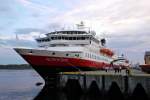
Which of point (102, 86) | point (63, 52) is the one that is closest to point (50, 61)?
point (63, 52)

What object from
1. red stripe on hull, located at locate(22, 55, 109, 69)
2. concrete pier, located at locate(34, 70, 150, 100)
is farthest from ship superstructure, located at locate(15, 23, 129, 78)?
concrete pier, located at locate(34, 70, 150, 100)

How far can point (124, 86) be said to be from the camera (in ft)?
133

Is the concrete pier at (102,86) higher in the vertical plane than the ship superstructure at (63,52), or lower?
lower

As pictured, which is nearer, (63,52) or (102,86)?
(102,86)

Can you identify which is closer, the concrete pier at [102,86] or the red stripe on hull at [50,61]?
the concrete pier at [102,86]

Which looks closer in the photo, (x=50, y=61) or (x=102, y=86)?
(x=102, y=86)

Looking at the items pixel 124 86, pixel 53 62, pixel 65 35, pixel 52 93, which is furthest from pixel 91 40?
pixel 124 86

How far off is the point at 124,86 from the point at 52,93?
49.0ft

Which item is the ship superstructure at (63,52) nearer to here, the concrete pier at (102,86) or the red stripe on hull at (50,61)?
the red stripe on hull at (50,61)

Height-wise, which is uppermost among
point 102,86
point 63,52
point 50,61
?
point 63,52

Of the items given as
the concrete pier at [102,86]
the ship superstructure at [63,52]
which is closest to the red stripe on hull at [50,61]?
the ship superstructure at [63,52]

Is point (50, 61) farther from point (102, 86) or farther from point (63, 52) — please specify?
point (102, 86)

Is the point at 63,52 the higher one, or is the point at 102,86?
the point at 63,52

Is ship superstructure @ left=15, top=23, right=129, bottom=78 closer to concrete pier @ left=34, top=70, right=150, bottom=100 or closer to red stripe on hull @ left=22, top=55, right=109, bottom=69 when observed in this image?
red stripe on hull @ left=22, top=55, right=109, bottom=69
